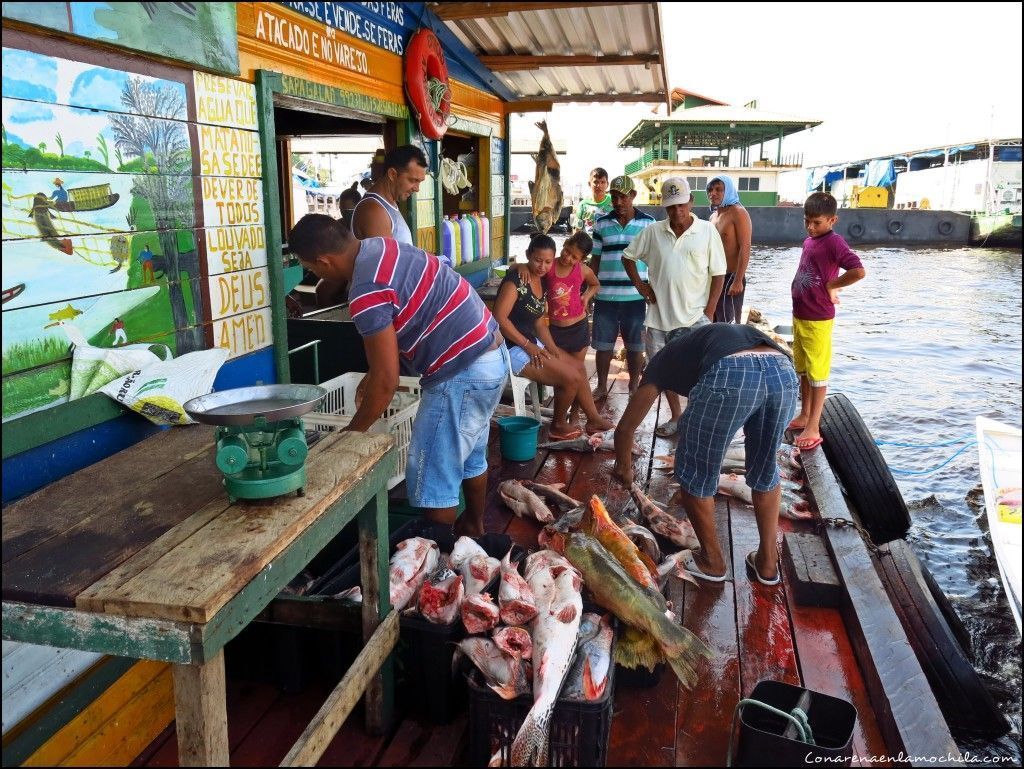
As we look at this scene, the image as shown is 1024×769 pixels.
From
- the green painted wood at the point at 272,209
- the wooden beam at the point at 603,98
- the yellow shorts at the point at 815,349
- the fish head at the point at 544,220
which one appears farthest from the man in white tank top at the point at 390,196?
the wooden beam at the point at 603,98

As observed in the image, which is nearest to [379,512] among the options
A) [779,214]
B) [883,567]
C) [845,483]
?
[883,567]

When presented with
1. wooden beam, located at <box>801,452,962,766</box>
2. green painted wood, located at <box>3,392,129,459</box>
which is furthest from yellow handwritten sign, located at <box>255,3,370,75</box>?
wooden beam, located at <box>801,452,962,766</box>

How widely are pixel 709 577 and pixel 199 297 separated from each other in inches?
112

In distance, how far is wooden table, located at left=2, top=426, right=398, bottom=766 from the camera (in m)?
1.59

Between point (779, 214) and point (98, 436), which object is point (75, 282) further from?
point (779, 214)

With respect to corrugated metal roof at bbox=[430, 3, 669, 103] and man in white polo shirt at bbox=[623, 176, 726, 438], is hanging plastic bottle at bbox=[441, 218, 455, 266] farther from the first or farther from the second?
man in white polo shirt at bbox=[623, 176, 726, 438]

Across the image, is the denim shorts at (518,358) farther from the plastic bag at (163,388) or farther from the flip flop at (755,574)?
the plastic bag at (163,388)

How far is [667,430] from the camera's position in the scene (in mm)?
5887

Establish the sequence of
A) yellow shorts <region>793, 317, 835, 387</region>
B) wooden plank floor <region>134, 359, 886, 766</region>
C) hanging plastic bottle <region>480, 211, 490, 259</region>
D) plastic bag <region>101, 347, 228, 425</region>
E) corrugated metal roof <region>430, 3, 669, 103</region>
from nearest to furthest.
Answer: wooden plank floor <region>134, 359, 886, 766</region>, plastic bag <region>101, 347, 228, 425</region>, yellow shorts <region>793, 317, 835, 387</region>, corrugated metal roof <region>430, 3, 669, 103</region>, hanging plastic bottle <region>480, 211, 490, 259</region>

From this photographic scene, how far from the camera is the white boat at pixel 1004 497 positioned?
3.78 metres

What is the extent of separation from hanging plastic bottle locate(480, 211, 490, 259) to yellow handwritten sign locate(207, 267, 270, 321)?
4774 millimetres

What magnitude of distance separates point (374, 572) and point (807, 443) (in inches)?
163

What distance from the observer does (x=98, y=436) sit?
284 centimetres

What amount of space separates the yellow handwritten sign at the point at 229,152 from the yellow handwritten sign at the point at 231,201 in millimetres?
42
